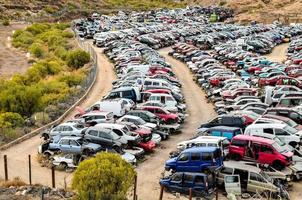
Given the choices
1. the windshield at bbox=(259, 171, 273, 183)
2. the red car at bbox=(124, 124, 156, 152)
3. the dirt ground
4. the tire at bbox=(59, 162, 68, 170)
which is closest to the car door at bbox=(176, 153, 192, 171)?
the windshield at bbox=(259, 171, 273, 183)

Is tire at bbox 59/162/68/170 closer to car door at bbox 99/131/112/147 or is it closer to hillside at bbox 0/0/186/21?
car door at bbox 99/131/112/147

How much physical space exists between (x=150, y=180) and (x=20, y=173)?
6399mm

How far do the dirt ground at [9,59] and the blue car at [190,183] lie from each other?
37322 mm

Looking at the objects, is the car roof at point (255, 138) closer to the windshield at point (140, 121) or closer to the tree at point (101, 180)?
the windshield at point (140, 121)

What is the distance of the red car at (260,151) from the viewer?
81.7 feet

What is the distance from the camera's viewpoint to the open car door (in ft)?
74.6

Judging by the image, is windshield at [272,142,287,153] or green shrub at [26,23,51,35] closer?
windshield at [272,142,287,153]

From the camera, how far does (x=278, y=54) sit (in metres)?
69.6

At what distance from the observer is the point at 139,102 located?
3803 centimetres

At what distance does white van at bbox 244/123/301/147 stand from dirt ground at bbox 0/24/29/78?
35.4m

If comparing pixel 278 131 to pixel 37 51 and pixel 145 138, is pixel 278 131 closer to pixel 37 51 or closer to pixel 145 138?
pixel 145 138

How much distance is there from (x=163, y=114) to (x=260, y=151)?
9566 millimetres

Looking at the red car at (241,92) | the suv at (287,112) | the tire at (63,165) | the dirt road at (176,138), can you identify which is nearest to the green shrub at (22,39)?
the dirt road at (176,138)

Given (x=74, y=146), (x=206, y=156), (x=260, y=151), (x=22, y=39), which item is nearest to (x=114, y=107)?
(x=74, y=146)
